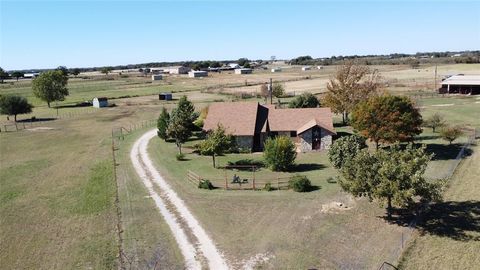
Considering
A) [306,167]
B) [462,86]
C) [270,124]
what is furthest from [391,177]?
[462,86]

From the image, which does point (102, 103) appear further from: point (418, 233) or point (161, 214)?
point (418, 233)

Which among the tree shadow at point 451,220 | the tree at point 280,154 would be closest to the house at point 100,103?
the tree at point 280,154

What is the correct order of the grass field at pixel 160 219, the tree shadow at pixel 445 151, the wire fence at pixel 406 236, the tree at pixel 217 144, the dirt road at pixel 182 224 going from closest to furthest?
the wire fence at pixel 406 236, the dirt road at pixel 182 224, the grass field at pixel 160 219, the tree at pixel 217 144, the tree shadow at pixel 445 151

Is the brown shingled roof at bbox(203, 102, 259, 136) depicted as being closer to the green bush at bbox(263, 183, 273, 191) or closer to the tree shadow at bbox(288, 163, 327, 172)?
the tree shadow at bbox(288, 163, 327, 172)

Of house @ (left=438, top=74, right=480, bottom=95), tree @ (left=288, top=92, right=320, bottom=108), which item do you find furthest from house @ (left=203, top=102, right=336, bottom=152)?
house @ (left=438, top=74, right=480, bottom=95)

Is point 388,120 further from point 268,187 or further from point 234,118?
point 234,118

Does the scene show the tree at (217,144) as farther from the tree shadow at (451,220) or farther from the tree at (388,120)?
the tree shadow at (451,220)

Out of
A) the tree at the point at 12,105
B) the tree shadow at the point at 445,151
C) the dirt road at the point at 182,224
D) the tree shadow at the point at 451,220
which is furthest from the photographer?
the tree at the point at 12,105
